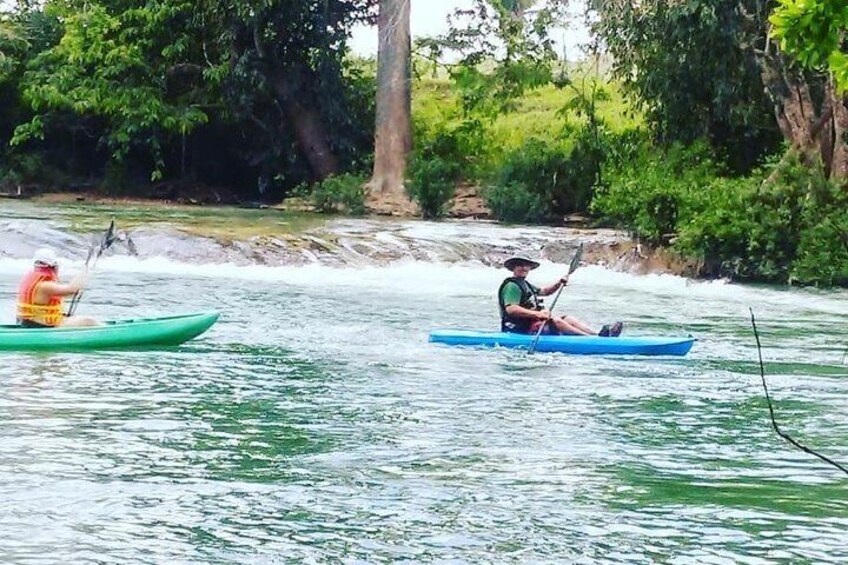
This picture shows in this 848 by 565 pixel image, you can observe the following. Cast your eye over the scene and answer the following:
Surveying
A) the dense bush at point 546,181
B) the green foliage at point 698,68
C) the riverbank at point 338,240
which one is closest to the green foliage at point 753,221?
the riverbank at point 338,240

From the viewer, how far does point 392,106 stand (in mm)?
31328

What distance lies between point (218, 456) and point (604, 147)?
20684 millimetres

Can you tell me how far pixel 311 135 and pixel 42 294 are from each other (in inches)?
769

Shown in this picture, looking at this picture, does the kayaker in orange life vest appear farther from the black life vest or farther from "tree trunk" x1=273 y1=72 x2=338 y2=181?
"tree trunk" x1=273 y1=72 x2=338 y2=181

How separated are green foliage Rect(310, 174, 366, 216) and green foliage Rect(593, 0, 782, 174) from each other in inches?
240

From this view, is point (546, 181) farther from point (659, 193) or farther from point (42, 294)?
point (42, 294)

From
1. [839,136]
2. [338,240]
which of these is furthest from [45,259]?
[839,136]

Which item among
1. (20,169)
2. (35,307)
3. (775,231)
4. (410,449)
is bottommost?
(410,449)

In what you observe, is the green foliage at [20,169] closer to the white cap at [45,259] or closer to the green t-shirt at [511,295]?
the white cap at [45,259]

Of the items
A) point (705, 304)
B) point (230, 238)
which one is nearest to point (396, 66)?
point (230, 238)

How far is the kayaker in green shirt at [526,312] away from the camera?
1386cm

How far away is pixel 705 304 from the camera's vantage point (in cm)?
1953

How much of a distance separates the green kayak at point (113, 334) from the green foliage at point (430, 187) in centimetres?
1609

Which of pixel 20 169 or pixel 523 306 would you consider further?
pixel 20 169
